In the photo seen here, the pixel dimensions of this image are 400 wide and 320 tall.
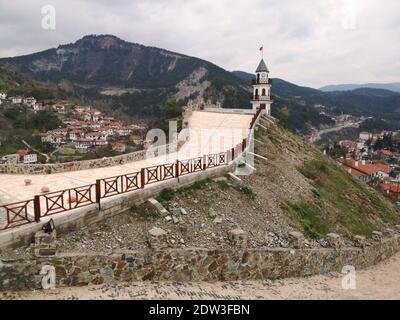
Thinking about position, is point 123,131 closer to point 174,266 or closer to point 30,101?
point 30,101

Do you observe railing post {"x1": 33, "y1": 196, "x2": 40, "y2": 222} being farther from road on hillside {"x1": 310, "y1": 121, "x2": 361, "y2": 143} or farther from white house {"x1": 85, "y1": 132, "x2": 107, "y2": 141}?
road on hillside {"x1": 310, "y1": 121, "x2": 361, "y2": 143}

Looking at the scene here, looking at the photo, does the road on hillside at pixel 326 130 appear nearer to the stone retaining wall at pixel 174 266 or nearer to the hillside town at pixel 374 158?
the hillside town at pixel 374 158

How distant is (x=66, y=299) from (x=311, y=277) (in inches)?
371

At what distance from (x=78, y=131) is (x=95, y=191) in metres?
90.8

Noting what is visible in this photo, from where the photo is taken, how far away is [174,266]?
426 inches

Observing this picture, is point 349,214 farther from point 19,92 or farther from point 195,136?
point 19,92

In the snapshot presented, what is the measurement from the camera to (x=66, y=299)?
884cm

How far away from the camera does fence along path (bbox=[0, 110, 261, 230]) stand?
9812 millimetres

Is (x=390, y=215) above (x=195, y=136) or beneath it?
beneath

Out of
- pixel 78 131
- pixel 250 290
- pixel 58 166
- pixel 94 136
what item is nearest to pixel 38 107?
pixel 78 131

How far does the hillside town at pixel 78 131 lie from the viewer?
85562mm

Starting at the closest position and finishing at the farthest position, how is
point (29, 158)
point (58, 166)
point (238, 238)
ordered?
point (238, 238), point (58, 166), point (29, 158)

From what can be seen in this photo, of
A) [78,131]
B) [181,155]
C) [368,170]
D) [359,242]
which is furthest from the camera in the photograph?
[78,131]
